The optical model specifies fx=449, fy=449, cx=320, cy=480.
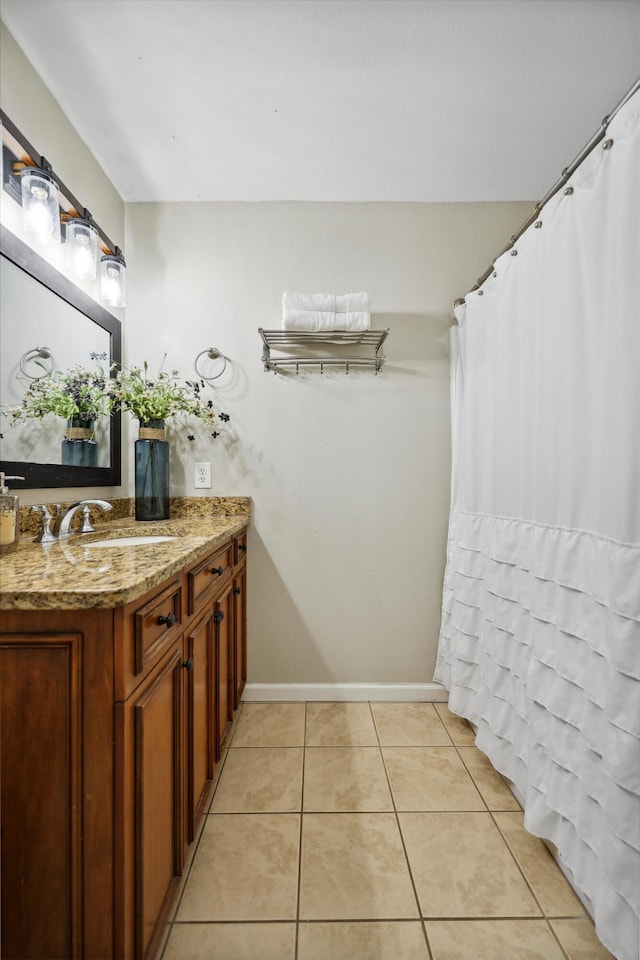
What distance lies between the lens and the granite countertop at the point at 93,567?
0.75 m

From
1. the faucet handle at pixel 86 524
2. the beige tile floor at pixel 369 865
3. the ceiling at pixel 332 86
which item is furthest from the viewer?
the faucet handle at pixel 86 524

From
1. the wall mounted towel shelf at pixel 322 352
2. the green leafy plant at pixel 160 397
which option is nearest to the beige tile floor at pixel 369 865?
the green leafy plant at pixel 160 397

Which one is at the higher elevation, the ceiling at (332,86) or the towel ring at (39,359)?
the ceiling at (332,86)

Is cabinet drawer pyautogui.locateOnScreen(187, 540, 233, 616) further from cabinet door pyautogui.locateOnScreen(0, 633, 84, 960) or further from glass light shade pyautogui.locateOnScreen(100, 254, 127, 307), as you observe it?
glass light shade pyautogui.locateOnScreen(100, 254, 127, 307)

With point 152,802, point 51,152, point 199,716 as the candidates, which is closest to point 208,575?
point 199,716

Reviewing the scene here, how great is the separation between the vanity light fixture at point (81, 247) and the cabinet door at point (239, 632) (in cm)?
129

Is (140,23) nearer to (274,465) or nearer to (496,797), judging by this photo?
(274,465)

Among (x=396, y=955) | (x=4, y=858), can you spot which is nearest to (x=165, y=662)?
(x=4, y=858)

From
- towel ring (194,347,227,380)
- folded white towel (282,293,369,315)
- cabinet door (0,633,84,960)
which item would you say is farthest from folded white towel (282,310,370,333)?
cabinet door (0,633,84,960)

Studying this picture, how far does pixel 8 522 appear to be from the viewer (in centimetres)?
112

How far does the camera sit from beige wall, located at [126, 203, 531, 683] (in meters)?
2.12

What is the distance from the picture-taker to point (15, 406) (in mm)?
1342

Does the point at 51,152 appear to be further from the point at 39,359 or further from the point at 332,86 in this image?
the point at 332,86

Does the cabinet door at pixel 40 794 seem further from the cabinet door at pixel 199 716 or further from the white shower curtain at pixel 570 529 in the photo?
the white shower curtain at pixel 570 529
